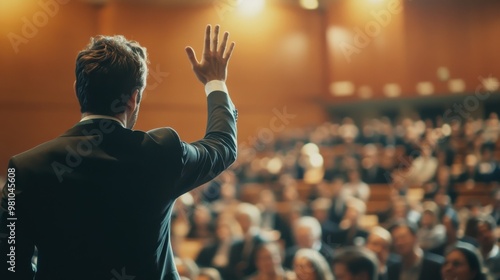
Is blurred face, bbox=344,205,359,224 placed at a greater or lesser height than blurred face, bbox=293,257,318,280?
greater

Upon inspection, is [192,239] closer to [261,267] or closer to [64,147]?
[261,267]

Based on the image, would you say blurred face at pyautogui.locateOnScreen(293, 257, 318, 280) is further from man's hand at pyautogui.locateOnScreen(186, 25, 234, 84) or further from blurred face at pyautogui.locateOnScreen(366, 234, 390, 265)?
man's hand at pyautogui.locateOnScreen(186, 25, 234, 84)

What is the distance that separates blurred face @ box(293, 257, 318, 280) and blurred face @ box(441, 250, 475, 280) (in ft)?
1.69

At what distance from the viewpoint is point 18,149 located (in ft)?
18.2

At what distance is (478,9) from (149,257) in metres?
7.27

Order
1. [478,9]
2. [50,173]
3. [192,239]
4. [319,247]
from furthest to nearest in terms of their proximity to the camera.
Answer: [478,9] → [192,239] → [319,247] → [50,173]

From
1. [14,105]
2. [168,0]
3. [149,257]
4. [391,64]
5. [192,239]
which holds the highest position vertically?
[168,0]

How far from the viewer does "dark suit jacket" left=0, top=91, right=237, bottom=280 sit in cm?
61

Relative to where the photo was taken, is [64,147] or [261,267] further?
[261,267]

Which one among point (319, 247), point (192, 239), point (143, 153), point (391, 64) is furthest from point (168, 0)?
point (143, 153)

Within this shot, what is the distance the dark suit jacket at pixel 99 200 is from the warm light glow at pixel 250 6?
20.6ft

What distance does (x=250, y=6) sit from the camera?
6.86 m

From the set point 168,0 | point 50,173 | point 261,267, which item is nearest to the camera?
point 50,173

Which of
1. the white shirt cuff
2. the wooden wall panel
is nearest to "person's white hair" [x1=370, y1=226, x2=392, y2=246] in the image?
the white shirt cuff
